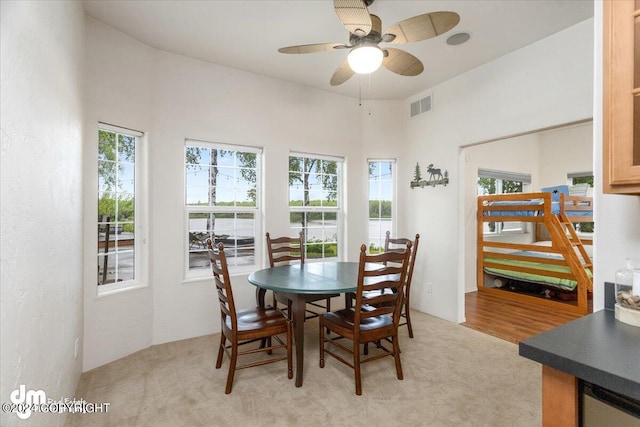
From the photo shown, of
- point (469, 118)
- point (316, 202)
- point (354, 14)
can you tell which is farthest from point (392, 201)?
point (354, 14)

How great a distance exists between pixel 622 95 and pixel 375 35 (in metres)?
1.54

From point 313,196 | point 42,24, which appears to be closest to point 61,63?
point 42,24

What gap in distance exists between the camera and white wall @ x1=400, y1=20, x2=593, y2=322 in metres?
2.72

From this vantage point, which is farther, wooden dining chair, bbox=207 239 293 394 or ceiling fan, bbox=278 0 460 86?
wooden dining chair, bbox=207 239 293 394

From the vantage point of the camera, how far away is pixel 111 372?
2551 millimetres

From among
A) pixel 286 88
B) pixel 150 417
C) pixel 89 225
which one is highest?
pixel 286 88

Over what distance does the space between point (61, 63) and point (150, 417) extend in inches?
88.8

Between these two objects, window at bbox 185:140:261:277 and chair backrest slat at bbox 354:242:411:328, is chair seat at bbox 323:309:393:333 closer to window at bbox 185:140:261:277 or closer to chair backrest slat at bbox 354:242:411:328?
chair backrest slat at bbox 354:242:411:328

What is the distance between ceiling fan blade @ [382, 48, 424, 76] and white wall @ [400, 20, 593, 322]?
135cm

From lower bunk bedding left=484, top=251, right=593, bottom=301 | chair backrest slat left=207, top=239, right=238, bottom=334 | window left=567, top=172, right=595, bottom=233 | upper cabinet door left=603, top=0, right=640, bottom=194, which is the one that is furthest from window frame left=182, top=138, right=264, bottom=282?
window left=567, top=172, right=595, bottom=233

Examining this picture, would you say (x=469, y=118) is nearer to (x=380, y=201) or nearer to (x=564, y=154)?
(x=380, y=201)

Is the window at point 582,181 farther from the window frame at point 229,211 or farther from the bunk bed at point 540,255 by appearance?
the window frame at point 229,211

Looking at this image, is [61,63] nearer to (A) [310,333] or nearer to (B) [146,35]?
(B) [146,35]

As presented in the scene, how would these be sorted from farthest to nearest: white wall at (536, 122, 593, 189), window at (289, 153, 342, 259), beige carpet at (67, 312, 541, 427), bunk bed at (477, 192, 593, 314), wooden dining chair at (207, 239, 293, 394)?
white wall at (536, 122, 593, 189)
bunk bed at (477, 192, 593, 314)
window at (289, 153, 342, 259)
wooden dining chair at (207, 239, 293, 394)
beige carpet at (67, 312, 541, 427)
